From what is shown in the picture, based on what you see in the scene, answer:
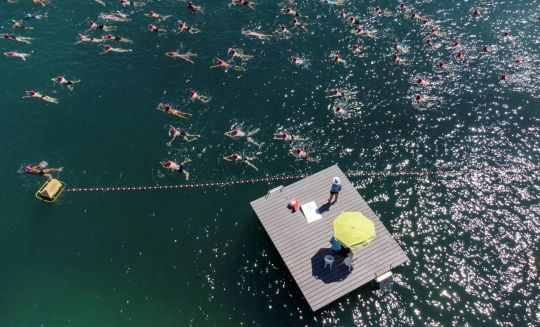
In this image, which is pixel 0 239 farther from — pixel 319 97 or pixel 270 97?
pixel 319 97

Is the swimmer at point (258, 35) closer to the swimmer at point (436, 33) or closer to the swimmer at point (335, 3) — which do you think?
the swimmer at point (335, 3)

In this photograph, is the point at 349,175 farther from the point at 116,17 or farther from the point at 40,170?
the point at 116,17

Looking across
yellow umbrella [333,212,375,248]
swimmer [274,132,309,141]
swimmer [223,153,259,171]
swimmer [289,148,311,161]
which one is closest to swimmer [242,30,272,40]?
swimmer [274,132,309,141]

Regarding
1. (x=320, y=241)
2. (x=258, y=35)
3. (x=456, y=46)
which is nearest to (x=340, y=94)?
(x=258, y=35)

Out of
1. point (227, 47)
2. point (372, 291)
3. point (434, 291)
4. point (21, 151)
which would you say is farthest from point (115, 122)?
point (434, 291)

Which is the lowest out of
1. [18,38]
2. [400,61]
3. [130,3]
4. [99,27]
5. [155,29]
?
[18,38]

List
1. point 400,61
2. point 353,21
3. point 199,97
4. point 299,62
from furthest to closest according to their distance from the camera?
1. point 353,21
2. point 299,62
3. point 400,61
4. point 199,97

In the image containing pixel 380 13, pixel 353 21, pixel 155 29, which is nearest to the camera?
pixel 353 21

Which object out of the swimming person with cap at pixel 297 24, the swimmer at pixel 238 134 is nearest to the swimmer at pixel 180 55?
the swimming person with cap at pixel 297 24
